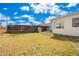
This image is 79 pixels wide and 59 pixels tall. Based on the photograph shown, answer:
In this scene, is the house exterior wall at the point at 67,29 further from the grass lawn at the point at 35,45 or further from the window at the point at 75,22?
the grass lawn at the point at 35,45

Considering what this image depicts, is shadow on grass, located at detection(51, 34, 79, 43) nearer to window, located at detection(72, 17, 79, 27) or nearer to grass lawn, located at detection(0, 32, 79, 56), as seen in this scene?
grass lawn, located at detection(0, 32, 79, 56)

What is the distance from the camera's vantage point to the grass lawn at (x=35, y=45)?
8.26m

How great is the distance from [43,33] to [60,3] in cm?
160

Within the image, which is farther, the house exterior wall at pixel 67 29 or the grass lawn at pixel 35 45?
the house exterior wall at pixel 67 29

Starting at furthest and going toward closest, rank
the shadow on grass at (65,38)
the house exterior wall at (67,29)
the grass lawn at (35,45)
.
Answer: the house exterior wall at (67,29), the shadow on grass at (65,38), the grass lawn at (35,45)

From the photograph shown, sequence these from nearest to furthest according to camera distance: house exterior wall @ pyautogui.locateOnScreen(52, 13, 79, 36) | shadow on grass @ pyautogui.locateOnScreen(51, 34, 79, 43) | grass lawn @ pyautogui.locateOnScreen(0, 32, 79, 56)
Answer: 1. grass lawn @ pyautogui.locateOnScreen(0, 32, 79, 56)
2. shadow on grass @ pyautogui.locateOnScreen(51, 34, 79, 43)
3. house exterior wall @ pyautogui.locateOnScreen(52, 13, 79, 36)

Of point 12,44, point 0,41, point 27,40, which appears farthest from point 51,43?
point 0,41

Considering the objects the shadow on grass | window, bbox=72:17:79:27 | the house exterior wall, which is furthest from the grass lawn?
window, bbox=72:17:79:27

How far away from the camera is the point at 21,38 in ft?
28.6

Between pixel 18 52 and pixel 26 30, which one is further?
pixel 26 30

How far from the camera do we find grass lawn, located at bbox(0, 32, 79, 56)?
325 inches

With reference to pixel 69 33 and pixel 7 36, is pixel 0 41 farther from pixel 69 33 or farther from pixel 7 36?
pixel 69 33

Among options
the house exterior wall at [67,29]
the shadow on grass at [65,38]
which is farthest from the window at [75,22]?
the shadow on grass at [65,38]

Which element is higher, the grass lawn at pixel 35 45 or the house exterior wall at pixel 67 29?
the house exterior wall at pixel 67 29
